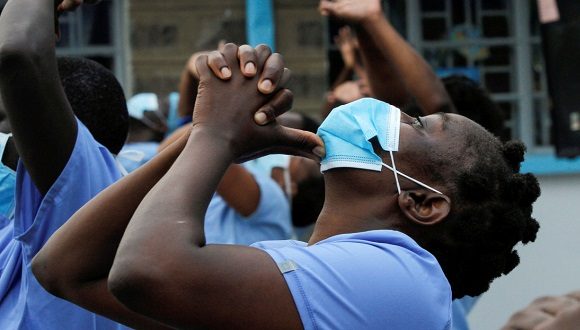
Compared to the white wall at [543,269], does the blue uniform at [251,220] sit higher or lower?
higher

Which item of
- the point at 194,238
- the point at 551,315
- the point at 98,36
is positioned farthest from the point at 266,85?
Result: the point at 98,36

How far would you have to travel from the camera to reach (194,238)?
1952 mm

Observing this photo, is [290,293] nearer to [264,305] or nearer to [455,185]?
[264,305]

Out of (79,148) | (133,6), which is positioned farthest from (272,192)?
(133,6)

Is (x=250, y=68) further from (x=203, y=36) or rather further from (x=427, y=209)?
(x=203, y=36)

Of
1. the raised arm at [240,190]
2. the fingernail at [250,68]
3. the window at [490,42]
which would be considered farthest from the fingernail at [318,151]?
the window at [490,42]

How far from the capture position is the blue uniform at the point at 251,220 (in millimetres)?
4703

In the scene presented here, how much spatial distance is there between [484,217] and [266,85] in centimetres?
51

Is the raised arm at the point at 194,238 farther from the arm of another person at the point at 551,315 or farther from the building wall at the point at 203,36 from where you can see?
the building wall at the point at 203,36

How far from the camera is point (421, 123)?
2287 millimetres

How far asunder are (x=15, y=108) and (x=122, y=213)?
0.33m

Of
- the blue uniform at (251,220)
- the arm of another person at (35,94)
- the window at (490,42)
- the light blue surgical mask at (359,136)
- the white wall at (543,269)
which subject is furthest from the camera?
the window at (490,42)

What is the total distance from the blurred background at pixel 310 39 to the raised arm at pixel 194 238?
5.50m

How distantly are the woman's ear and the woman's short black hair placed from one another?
0.96m
